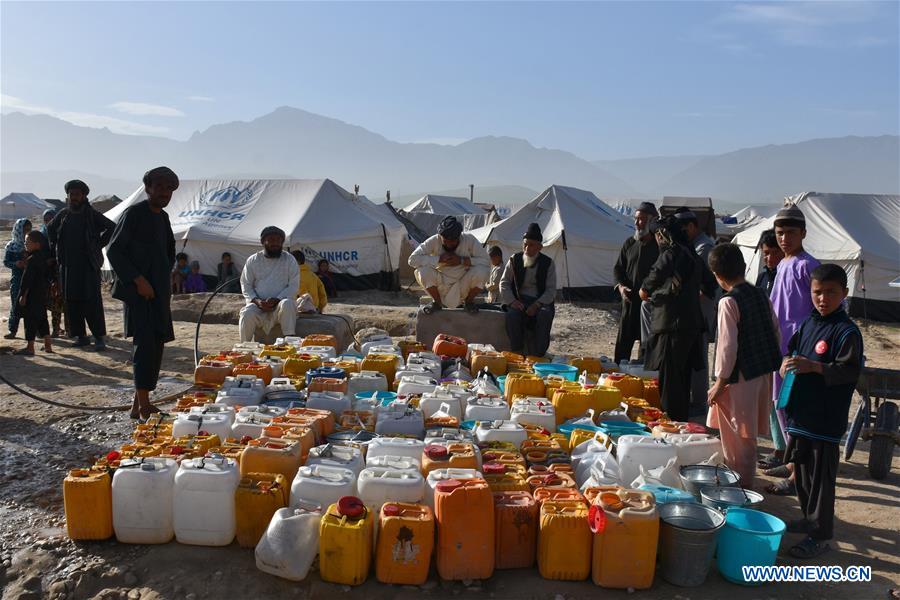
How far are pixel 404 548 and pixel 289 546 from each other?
0.47 metres

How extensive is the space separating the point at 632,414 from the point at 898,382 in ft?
6.10

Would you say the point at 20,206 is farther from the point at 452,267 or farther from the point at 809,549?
the point at 809,549

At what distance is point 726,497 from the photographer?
336cm

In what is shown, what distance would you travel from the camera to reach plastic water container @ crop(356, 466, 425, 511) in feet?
10.2

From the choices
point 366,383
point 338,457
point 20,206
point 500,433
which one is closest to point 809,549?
point 500,433

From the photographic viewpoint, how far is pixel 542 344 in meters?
6.91

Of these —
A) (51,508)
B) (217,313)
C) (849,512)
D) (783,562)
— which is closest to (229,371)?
(51,508)

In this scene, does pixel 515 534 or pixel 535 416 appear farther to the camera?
pixel 535 416

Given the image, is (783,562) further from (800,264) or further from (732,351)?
(800,264)

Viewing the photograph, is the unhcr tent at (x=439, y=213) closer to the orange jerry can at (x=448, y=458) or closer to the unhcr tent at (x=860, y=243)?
the unhcr tent at (x=860, y=243)

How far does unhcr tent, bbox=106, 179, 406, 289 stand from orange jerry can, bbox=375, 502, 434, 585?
1295 centimetres

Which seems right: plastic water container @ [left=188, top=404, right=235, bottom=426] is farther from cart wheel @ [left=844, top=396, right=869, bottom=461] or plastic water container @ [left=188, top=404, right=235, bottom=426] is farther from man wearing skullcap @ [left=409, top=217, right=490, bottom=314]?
cart wheel @ [left=844, top=396, right=869, bottom=461]

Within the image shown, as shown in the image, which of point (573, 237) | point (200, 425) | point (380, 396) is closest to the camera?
point (200, 425)

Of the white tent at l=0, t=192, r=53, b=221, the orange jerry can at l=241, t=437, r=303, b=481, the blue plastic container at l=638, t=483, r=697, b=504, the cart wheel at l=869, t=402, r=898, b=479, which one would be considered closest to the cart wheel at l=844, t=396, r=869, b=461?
the cart wheel at l=869, t=402, r=898, b=479
